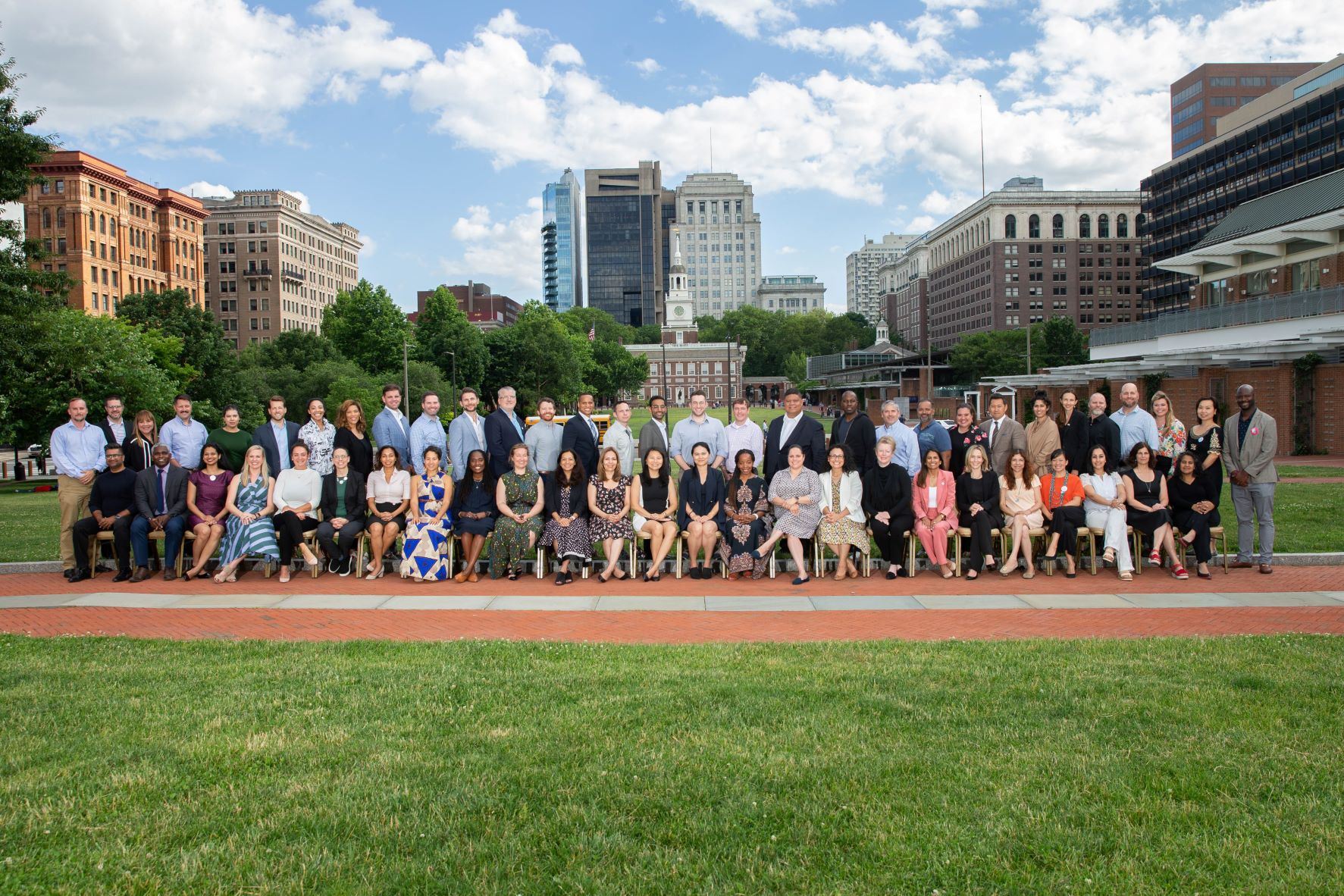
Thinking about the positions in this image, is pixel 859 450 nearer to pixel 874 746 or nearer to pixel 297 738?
pixel 874 746

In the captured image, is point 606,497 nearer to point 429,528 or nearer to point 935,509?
point 429,528

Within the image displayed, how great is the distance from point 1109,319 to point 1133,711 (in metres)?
154

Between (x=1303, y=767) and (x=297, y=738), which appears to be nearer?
(x=1303, y=767)

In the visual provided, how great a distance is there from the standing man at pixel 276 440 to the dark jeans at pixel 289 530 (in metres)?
0.66

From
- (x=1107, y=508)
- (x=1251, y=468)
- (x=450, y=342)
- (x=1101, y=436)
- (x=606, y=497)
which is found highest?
(x=450, y=342)

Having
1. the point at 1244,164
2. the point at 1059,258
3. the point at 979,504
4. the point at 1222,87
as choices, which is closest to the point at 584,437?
the point at 979,504

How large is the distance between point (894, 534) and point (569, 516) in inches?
161

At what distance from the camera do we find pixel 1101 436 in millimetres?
11664

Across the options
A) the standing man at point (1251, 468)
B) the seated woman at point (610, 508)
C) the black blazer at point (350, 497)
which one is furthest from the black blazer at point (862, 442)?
the black blazer at point (350, 497)

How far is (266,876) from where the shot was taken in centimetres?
392

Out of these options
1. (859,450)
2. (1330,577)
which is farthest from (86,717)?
(1330,577)

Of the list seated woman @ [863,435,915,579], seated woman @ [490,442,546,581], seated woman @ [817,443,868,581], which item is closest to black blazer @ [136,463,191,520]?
seated woman @ [490,442,546,581]

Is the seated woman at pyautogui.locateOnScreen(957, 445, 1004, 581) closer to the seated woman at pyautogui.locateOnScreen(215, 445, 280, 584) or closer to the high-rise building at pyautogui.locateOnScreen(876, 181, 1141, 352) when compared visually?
the seated woman at pyautogui.locateOnScreen(215, 445, 280, 584)

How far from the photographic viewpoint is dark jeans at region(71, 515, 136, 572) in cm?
1133
